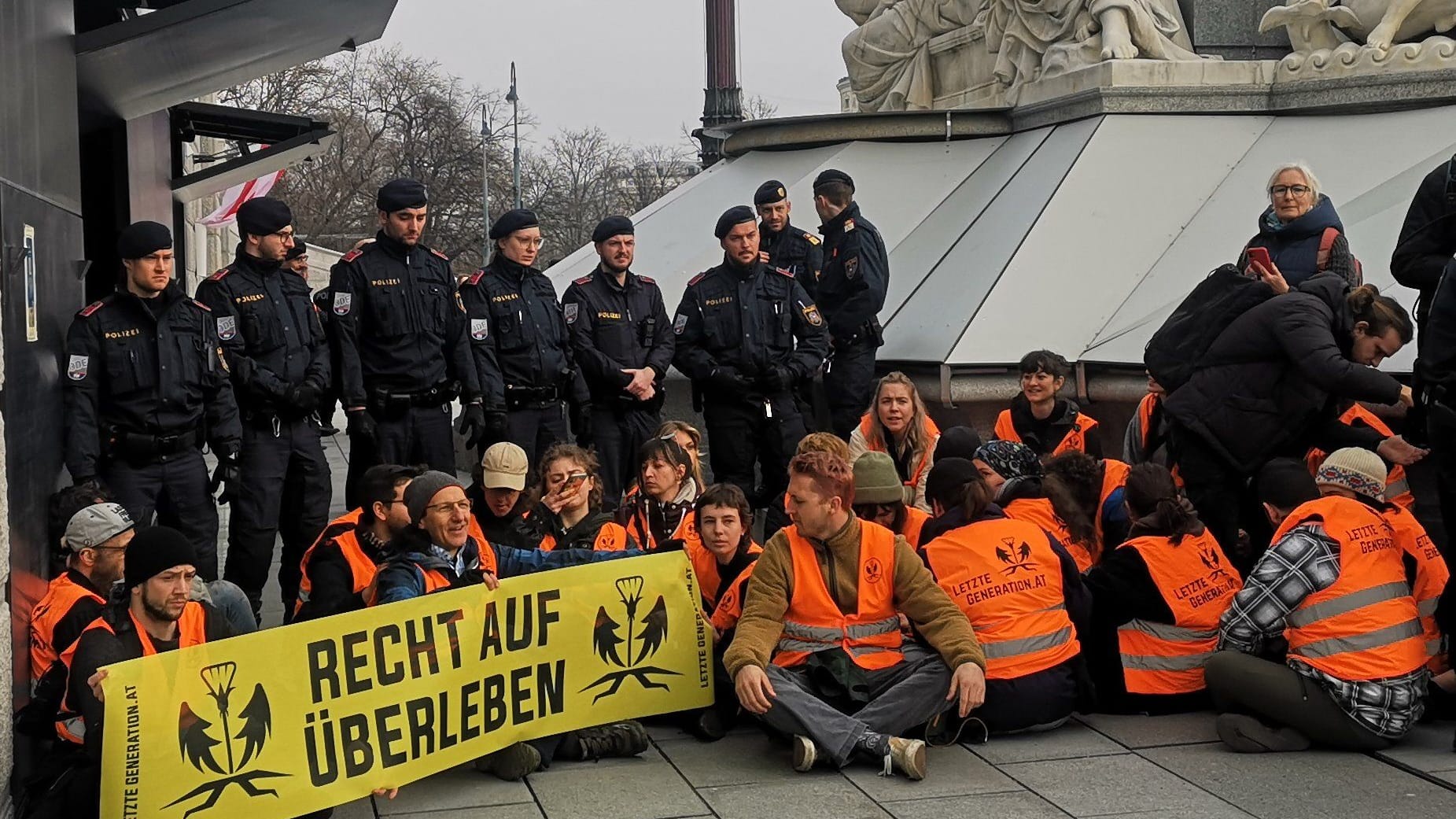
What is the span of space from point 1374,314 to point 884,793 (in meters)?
3.23

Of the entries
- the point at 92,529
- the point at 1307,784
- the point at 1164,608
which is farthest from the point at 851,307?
the point at 92,529

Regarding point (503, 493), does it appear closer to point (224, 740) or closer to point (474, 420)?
point (474, 420)

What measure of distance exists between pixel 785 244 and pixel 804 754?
5245 millimetres

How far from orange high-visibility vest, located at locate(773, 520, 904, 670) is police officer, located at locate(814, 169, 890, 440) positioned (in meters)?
4.09

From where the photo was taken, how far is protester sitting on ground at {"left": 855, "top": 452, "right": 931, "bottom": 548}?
6.62 m

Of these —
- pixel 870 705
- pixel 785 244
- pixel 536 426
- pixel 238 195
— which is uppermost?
pixel 238 195

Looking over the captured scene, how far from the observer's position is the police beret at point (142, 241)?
697cm

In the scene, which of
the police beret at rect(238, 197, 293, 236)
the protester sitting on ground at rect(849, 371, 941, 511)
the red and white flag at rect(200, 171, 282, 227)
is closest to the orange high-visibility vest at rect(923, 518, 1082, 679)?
the protester sitting on ground at rect(849, 371, 941, 511)

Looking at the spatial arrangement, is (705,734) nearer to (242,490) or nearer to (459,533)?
(459,533)

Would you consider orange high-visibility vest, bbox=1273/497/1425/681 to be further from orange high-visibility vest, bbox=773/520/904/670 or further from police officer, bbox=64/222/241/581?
police officer, bbox=64/222/241/581

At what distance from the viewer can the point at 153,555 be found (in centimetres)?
509

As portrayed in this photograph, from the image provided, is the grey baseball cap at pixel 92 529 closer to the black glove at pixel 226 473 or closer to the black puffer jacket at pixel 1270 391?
the black glove at pixel 226 473

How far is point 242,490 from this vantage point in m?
7.93

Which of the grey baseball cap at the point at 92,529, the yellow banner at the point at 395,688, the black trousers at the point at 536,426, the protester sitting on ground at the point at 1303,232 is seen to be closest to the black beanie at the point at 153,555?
the yellow banner at the point at 395,688
